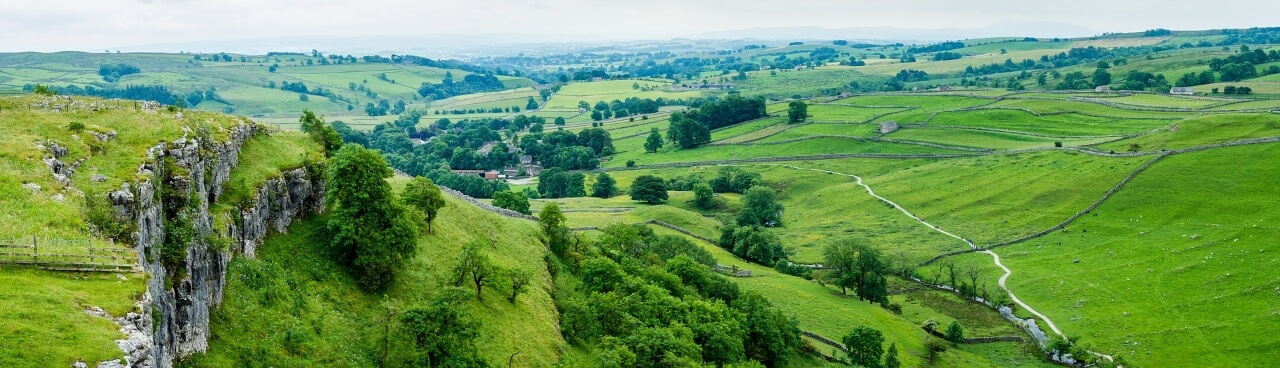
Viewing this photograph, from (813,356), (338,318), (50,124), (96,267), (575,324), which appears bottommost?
(813,356)

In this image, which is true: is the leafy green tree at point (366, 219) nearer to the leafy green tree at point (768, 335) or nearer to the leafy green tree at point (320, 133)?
the leafy green tree at point (320, 133)

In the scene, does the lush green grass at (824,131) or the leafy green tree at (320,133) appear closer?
the leafy green tree at (320,133)

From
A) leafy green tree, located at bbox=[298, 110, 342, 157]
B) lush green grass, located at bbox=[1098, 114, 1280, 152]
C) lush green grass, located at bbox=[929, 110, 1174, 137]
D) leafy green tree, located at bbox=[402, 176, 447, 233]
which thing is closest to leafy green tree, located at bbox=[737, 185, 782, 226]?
lush green grass, located at bbox=[1098, 114, 1280, 152]

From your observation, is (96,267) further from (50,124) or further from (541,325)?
(541,325)

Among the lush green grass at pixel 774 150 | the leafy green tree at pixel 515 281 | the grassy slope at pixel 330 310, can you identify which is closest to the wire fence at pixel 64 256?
the grassy slope at pixel 330 310

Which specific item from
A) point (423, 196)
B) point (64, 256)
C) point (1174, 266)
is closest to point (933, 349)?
point (1174, 266)

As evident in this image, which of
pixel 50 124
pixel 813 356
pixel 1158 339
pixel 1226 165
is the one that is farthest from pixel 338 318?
pixel 1226 165
